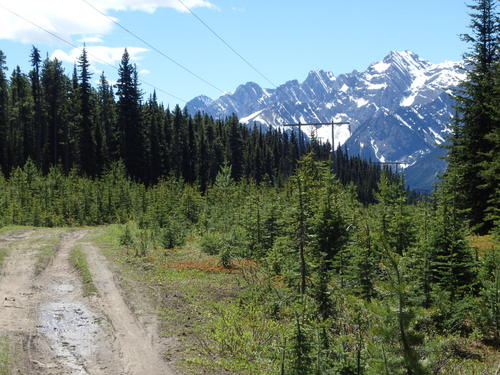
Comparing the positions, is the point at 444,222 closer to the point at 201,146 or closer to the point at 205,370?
the point at 205,370

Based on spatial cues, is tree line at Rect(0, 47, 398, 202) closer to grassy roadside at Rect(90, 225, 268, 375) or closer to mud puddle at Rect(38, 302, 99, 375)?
grassy roadside at Rect(90, 225, 268, 375)

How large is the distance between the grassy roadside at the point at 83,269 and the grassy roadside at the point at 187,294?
98 cm

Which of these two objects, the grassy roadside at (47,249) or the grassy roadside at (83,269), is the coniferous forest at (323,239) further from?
the grassy roadside at (47,249)

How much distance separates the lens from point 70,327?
10.5 meters

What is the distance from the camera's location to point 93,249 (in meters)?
20.5

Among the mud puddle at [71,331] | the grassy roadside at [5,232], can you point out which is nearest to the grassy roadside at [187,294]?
the mud puddle at [71,331]

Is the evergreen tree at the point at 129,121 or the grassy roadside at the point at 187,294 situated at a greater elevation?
the evergreen tree at the point at 129,121

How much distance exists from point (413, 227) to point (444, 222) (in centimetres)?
402

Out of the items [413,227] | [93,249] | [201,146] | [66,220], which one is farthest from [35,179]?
[201,146]

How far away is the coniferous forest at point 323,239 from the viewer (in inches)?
262

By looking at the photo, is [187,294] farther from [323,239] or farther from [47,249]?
[47,249]

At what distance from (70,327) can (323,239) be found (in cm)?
864

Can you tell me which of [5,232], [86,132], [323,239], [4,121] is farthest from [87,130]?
[323,239]

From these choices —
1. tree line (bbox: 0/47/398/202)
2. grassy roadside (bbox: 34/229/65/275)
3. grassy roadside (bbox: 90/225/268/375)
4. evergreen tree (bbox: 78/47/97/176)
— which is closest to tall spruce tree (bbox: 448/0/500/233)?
grassy roadside (bbox: 90/225/268/375)
